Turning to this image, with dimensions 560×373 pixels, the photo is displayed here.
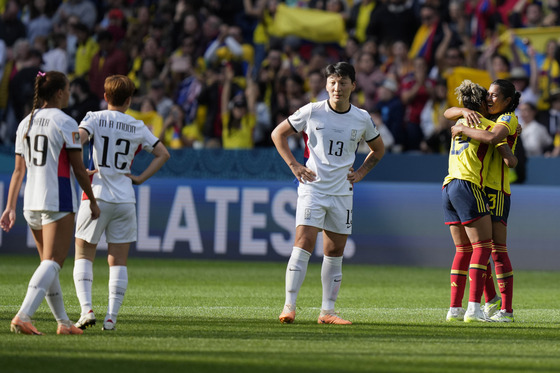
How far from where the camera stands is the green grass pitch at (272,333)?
5902mm

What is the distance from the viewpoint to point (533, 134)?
15531 millimetres

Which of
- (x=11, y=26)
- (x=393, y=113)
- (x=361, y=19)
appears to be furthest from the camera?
(x=11, y=26)

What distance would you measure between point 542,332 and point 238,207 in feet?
25.9

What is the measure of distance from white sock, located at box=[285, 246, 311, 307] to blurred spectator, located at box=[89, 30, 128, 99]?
1112 cm

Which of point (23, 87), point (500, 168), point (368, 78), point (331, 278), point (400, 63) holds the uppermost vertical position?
point (400, 63)

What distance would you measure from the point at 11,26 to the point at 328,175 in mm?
14115

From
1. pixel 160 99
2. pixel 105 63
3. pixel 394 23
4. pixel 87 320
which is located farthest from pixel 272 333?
pixel 105 63

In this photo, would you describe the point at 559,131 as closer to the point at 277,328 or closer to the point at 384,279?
the point at 384,279

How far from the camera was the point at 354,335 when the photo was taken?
7375mm

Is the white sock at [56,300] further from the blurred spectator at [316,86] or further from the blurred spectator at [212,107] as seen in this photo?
the blurred spectator at [212,107]

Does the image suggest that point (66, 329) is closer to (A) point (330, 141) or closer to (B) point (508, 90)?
(A) point (330, 141)

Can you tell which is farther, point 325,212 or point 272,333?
point 325,212

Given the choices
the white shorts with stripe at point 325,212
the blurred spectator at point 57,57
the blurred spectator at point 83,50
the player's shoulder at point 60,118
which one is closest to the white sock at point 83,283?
the player's shoulder at point 60,118

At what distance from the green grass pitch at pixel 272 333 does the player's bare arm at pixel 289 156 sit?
122 cm
